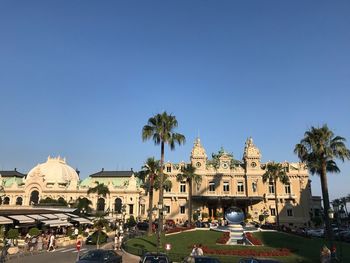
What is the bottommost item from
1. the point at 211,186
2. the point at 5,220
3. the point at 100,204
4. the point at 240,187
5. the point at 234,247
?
the point at 234,247

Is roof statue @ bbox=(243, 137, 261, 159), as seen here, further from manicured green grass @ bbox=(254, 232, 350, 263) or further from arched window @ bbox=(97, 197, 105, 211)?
arched window @ bbox=(97, 197, 105, 211)

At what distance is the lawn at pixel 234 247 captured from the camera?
26884 millimetres

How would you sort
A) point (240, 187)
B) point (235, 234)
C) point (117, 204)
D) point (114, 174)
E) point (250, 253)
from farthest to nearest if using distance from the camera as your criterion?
point (114, 174)
point (117, 204)
point (240, 187)
point (235, 234)
point (250, 253)

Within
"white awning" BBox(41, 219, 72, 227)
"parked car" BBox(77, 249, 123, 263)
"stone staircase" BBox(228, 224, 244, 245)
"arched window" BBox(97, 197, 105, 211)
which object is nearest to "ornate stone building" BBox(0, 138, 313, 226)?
"arched window" BBox(97, 197, 105, 211)

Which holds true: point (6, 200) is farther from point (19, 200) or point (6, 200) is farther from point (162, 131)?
point (162, 131)

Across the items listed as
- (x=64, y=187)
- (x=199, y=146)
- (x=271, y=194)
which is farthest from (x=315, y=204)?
(x=64, y=187)

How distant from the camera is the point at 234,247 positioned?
1291 inches

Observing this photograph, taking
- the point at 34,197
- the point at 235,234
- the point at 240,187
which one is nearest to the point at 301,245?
the point at 235,234

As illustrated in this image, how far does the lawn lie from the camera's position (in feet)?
88.2

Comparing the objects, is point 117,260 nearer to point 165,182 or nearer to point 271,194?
point 165,182

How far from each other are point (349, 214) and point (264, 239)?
71.5m

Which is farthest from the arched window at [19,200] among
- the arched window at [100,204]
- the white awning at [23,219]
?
the white awning at [23,219]

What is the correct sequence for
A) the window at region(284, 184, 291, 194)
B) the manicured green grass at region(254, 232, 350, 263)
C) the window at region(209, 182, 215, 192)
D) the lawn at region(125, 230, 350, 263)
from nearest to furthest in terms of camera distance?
the lawn at region(125, 230, 350, 263) < the manicured green grass at region(254, 232, 350, 263) < the window at region(284, 184, 291, 194) < the window at region(209, 182, 215, 192)

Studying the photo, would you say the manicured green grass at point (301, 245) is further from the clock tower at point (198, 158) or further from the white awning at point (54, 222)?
the clock tower at point (198, 158)
